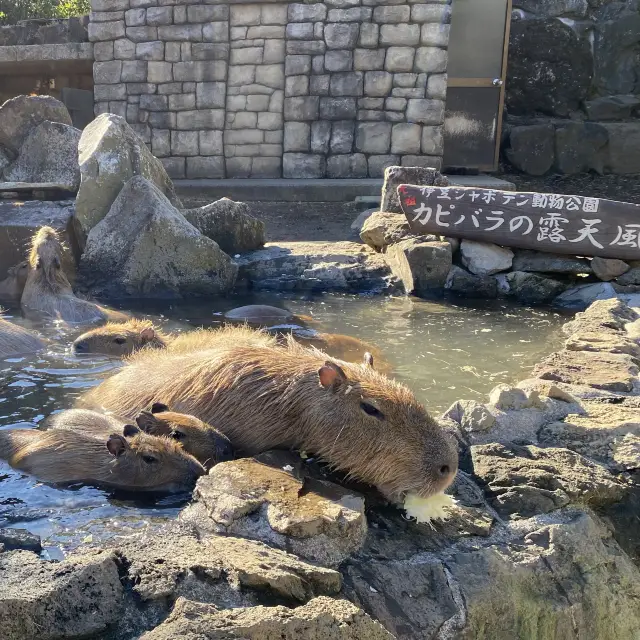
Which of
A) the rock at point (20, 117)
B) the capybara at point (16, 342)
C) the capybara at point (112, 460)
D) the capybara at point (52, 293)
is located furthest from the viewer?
the rock at point (20, 117)

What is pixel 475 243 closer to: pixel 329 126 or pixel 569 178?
pixel 329 126

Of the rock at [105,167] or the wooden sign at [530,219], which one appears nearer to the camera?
the wooden sign at [530,219]

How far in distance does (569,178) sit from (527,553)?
39.7 feet

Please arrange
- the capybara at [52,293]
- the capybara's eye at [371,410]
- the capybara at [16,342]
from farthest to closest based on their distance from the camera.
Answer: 1. the capybara at [52,293]
2. the capybara at [16,342]
3. the capybara's eye at [371,410]

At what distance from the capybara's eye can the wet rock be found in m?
0.44

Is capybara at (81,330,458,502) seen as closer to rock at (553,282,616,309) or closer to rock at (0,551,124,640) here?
rock at (0,551,124,640)

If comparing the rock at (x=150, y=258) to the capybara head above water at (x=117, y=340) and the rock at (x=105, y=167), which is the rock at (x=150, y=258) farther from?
the capybara head above water at (x=117, y=340)

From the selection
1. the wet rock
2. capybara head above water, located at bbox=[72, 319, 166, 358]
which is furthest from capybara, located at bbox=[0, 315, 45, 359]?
the wet rock

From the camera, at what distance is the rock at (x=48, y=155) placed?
8820mm

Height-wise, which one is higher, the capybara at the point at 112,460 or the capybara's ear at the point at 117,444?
the capybara's ear at the point at 117,444

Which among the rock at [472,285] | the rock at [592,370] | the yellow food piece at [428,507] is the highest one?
the rock at [592,370]

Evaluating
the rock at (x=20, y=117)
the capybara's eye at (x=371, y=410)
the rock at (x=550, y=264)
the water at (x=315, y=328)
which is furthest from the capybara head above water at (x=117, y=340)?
the rock at (x=20, y=117)

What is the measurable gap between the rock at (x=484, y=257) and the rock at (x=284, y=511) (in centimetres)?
500

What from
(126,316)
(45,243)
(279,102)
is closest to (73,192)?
(45,243)
